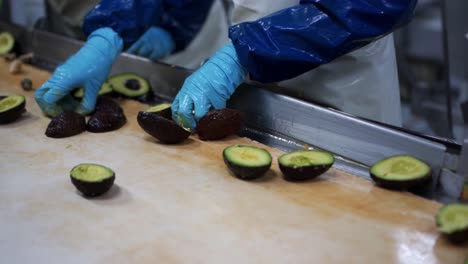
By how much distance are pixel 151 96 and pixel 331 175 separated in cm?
90

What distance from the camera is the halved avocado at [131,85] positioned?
82.9 inches

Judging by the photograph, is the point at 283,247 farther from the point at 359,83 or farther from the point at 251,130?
the point at 359,83

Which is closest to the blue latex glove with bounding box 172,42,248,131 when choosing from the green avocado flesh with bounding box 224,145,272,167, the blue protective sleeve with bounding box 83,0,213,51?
the green avocado flesh with bounding box 224,145,272,167

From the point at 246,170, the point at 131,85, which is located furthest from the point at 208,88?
the point at 131,85

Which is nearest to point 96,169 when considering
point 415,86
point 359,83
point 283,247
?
point 283,247

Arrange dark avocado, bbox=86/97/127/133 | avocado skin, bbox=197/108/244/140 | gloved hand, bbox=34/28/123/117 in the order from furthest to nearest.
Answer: gloved hand, bbox=34/28/123/117 → dark avocado, bbox=86/97/127/133 → avocado skin, bbox=197/108/244/140

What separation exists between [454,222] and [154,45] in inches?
64.8

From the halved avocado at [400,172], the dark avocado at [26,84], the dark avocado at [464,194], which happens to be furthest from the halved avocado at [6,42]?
the dark avocado at [464,194]

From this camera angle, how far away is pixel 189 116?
173cm

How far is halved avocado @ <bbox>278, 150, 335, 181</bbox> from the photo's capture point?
1438 millimetres

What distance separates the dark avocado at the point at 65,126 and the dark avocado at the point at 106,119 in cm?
3

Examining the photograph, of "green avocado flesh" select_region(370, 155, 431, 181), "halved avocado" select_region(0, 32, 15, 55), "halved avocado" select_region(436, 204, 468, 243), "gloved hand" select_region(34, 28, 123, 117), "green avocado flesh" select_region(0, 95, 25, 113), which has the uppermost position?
"halved avocado" select_region(436, 204, 468, 243)

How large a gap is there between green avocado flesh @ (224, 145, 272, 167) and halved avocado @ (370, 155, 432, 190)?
277 millimetres

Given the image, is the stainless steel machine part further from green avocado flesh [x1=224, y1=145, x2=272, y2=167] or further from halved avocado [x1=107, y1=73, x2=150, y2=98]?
green avocado flesh [x1=224, y1=145, x2=272, y2=167]
